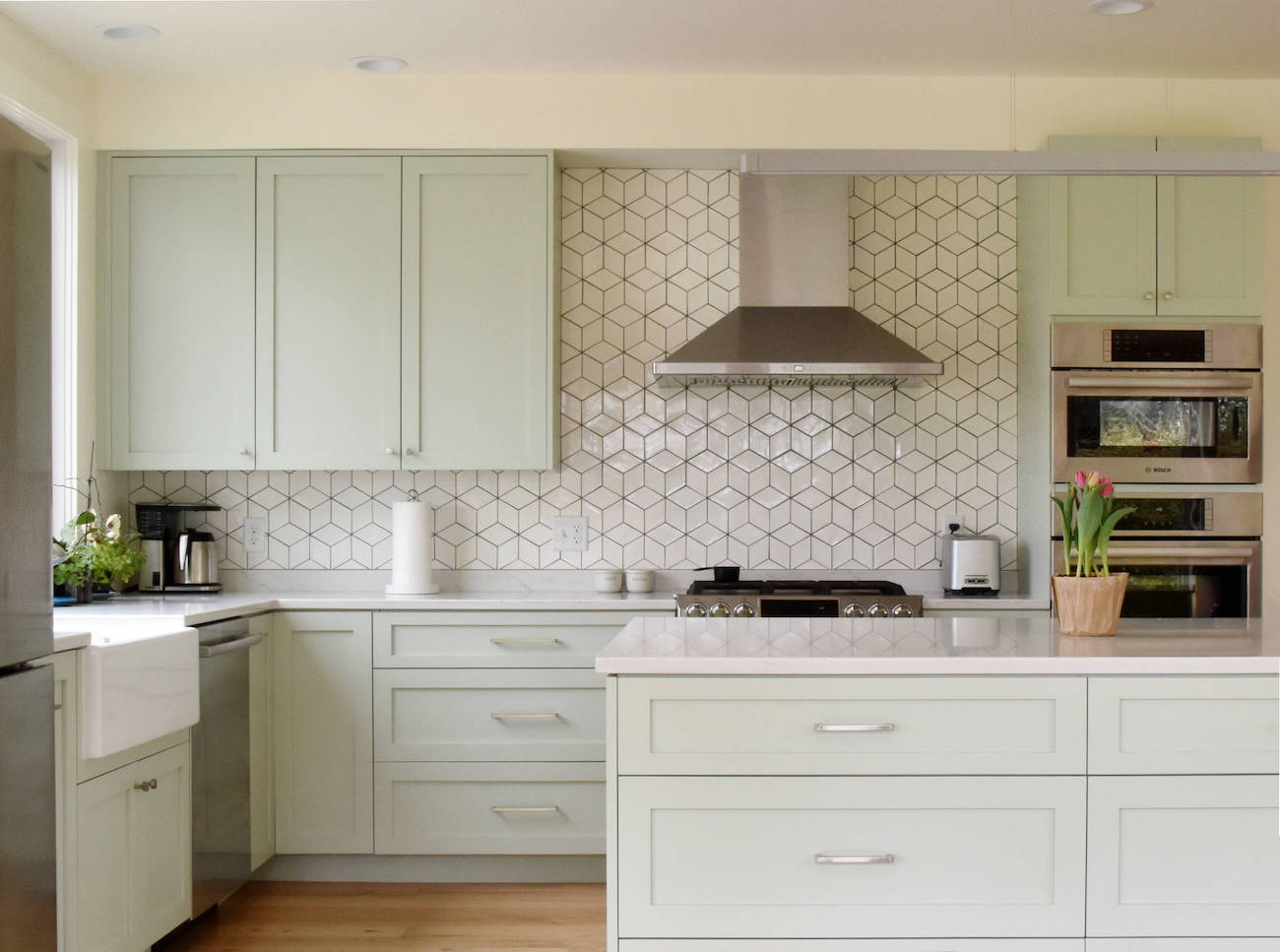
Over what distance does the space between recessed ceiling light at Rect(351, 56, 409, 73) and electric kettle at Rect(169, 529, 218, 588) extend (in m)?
1.69

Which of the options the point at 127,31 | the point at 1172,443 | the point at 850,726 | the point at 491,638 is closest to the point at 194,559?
the point at 491,638

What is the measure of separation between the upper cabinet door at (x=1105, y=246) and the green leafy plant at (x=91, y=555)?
10.1ft

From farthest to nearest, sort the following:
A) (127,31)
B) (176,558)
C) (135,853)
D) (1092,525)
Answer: (176,558) < (127,31) < (135,853) < (1092,525)

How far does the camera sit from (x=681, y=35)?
3.87 meters

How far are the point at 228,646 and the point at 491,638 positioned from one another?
83cm

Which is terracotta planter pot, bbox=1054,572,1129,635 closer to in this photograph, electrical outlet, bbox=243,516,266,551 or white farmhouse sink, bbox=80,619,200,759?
white farmhouse sink, bbox=80,619,200,759

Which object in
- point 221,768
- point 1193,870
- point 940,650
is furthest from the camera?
point 221,768

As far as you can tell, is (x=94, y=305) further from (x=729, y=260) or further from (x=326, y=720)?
(x=729, y=260)

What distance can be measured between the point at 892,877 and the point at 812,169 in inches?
58.8

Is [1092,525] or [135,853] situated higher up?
[1092,525]

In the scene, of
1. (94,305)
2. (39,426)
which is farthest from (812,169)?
(94,305)

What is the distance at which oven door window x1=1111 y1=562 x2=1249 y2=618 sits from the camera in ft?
13.3

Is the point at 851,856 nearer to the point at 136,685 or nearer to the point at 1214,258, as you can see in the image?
the point at 136,685

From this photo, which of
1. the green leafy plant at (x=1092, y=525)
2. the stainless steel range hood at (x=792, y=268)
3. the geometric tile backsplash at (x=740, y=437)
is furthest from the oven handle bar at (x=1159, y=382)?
the green leafy plant at (x=1092, y=525)
